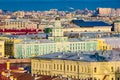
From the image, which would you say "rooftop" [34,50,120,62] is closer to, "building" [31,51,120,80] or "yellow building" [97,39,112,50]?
"building" [31,51,120,80]

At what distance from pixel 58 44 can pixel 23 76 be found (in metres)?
26.5

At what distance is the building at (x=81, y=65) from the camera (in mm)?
42438

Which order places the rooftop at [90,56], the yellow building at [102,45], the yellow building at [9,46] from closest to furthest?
the rooftop at [90,56], the yellow building at [102,45], the yellow building at [9,46]

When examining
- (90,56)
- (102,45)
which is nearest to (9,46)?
(102,45)

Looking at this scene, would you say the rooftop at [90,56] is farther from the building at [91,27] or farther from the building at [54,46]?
the building at [91,27]

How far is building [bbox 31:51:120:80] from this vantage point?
42.4 meters

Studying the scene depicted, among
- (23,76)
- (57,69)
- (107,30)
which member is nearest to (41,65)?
(57,69)

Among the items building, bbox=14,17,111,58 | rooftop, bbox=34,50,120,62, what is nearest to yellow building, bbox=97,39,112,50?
building, bbox=14,17,111,58

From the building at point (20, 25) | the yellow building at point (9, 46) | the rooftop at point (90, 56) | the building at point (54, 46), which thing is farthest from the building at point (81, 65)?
the building at point (20, 25)

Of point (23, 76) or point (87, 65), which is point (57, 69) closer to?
point (87, 65)

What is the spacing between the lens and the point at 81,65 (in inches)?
1711

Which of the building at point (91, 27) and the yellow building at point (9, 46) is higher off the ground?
the building at point (91, 27)

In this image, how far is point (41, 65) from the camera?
1822 inches

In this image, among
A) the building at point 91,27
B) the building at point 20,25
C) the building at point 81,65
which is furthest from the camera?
the building at point 20,25
